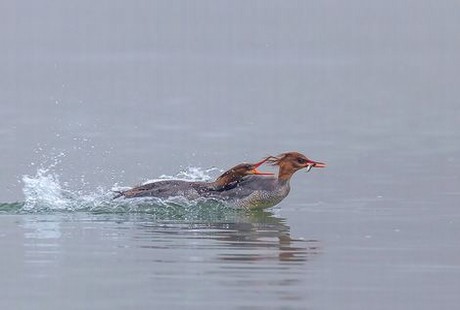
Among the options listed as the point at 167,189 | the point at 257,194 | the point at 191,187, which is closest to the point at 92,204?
the point at 167,189

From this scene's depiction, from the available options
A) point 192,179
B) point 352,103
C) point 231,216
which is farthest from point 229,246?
point 352,103

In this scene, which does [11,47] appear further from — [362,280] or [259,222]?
[362,280]

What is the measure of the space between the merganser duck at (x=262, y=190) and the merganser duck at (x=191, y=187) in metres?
0.09

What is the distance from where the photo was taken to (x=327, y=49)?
3550 cm

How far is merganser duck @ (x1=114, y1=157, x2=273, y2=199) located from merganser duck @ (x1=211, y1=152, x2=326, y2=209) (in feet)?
0.29

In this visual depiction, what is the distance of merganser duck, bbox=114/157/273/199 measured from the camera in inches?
690

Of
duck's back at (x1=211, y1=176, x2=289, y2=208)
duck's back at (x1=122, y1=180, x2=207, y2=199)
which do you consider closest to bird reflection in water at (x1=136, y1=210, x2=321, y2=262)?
duck's back at (x1=211, y1=176, x2=289, y2=208)

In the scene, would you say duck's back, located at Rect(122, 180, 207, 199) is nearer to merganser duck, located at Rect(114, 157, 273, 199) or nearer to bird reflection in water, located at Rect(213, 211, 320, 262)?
merganser duck, located at Rect(114, 157, 273, 199)

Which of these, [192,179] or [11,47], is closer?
[192,179]

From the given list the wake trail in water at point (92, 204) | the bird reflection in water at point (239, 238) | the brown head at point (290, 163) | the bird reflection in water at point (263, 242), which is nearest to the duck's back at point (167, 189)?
the wake trail in water at point (92, 204)

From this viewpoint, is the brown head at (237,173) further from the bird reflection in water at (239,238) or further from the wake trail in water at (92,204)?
the bird reflection in water at (239,238)

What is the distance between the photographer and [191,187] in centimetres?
1784

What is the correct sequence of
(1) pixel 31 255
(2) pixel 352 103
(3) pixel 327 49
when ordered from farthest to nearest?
(3) pixel 327 49, (2) pixel 352 103, (1) pixel 31 255

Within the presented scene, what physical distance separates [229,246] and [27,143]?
28.8 feet
